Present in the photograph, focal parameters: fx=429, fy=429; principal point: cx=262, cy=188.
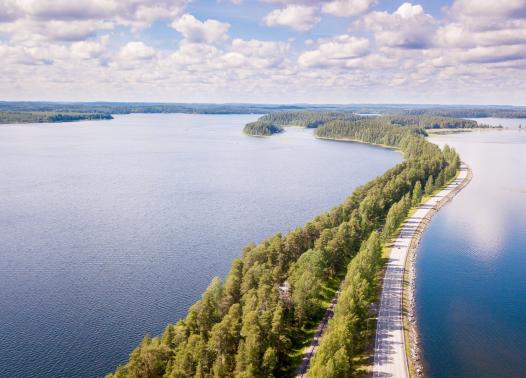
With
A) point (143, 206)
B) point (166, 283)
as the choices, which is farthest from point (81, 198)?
point (166, 283)

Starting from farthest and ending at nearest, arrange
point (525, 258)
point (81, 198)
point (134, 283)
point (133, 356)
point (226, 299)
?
point (81, 198) < point (525, 258) < point (134, 283) < point (226, 299) < point (133, 356)

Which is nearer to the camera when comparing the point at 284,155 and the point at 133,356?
the point at 133,356

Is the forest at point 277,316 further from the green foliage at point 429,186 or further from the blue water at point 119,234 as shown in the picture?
the green foliage at point 429,186

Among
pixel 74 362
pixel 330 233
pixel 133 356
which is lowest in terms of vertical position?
pixel 74 362

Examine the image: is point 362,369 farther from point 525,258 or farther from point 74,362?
point 525,258

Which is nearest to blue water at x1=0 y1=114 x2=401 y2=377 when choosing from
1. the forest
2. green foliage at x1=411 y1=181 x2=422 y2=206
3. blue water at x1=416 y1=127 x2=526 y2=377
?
the forest

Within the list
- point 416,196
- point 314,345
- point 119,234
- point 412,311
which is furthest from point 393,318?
→ point 416,196

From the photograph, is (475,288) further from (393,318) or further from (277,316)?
(277,316)
